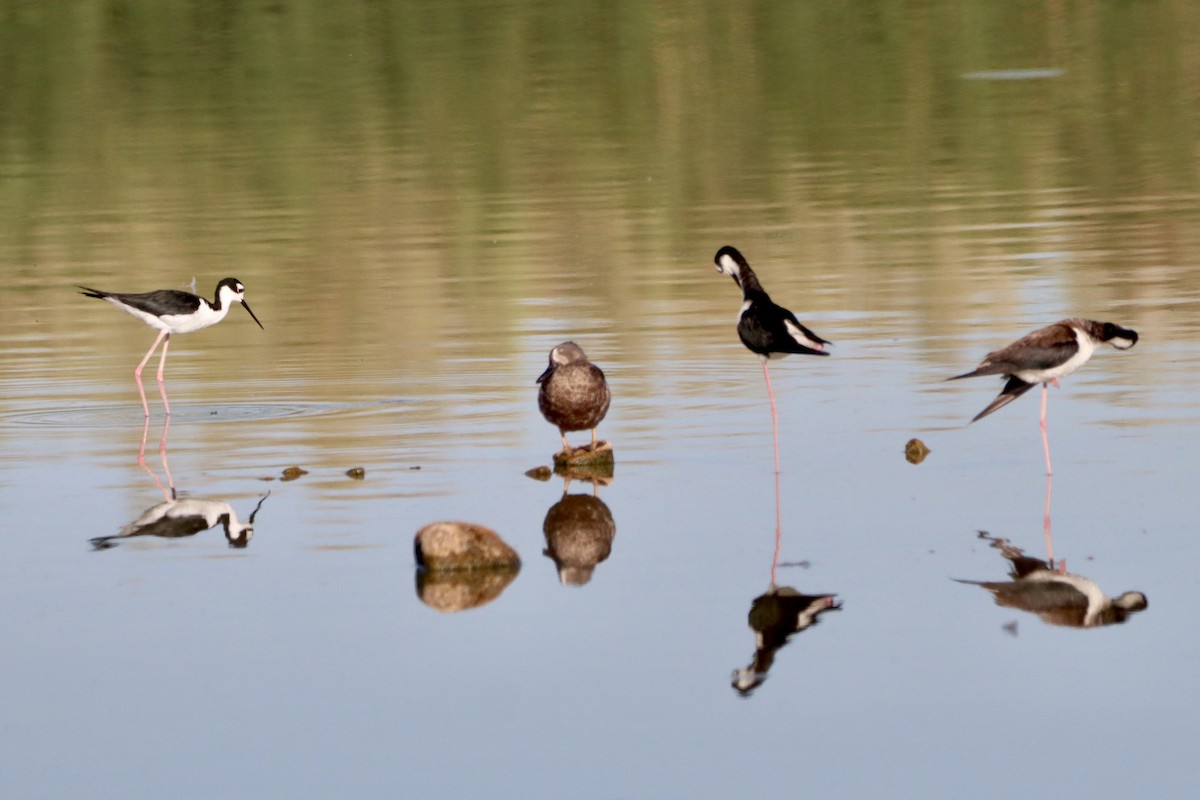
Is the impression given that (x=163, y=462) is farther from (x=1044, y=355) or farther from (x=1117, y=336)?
(x=1117, y=336)

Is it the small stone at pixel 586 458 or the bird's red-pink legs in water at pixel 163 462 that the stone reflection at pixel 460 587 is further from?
the bird's red-pink legs in water at pixel 163 462

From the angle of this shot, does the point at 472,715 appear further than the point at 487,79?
No

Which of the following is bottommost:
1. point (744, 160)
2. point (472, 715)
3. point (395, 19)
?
point (472, 715)

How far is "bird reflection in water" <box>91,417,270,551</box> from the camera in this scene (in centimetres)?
1130

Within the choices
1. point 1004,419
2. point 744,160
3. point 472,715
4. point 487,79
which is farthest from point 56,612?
point 487,79

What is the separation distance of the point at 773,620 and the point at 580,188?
76.2 feet

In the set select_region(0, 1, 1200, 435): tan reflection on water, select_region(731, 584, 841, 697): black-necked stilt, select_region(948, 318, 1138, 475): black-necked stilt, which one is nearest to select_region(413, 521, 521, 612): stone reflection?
select_region(731, 584, 841, 697): black-necked stilt

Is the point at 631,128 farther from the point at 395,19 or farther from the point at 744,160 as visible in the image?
the point at 395,19

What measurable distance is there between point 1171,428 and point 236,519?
5.53 m

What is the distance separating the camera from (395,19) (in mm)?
70188

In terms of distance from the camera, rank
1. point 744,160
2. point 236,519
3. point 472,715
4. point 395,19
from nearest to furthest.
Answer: point 472,715, point 236,519, point 744,160, point 395,19

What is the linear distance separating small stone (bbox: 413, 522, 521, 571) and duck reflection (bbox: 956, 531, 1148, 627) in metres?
2.10

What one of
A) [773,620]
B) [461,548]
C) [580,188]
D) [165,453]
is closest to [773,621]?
[773,620]

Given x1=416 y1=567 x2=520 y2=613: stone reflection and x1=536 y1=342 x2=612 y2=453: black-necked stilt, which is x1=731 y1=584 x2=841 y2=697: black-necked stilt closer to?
x1=416 y1=567 x2=520 y2=613: stone reflection
